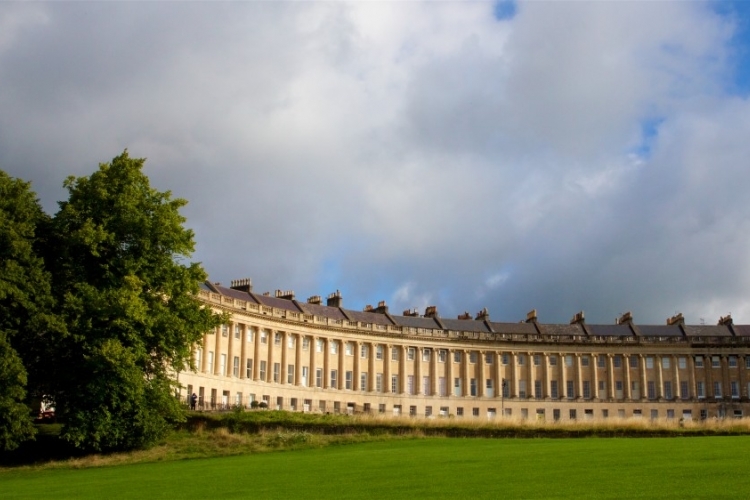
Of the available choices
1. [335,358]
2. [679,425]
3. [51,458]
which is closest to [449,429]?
[679,425]

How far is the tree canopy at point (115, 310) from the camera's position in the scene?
44938 mm

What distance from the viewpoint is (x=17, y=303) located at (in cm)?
4425

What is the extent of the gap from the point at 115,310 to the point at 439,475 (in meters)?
22.5

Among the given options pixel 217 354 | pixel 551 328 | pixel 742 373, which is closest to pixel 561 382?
pixel 551 328

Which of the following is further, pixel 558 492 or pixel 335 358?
pixel 335 358

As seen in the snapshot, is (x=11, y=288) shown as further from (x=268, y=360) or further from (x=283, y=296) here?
(x=283, y=296)

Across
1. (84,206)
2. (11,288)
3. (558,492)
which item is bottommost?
(558,492)

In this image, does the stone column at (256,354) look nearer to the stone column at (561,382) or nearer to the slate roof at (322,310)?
A: the slate roof at (322,310)

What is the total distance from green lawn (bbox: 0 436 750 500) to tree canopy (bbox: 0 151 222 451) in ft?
13.3

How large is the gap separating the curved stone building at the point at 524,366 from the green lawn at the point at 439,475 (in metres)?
53.4

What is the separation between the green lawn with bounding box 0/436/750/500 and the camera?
24.1 metres

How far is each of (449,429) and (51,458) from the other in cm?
2205

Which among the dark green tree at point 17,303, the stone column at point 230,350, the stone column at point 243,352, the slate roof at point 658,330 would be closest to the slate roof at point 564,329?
the slate roof at point 658,330

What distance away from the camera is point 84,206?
4812 centimetres
